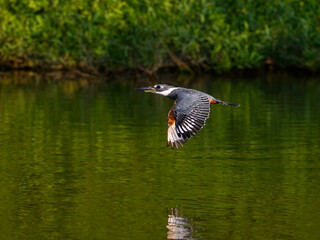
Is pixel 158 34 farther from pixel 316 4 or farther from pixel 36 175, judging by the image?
pixel 36 175

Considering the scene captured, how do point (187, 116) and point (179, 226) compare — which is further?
point (187, 116)

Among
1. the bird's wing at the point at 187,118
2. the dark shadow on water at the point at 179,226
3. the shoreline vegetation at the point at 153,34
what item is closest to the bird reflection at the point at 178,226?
the dark shadow on water at the point at 179,226

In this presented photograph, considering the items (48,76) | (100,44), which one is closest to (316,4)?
(100,44)

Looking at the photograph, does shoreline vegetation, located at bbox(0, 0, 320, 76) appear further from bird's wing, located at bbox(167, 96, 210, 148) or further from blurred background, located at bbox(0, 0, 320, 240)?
bird's wing, located at bbox(167, 96, 210, 148)

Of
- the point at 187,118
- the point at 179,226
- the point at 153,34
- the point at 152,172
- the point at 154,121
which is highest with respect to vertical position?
the point at 153,34

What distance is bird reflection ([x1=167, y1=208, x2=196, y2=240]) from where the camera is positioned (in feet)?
33.5

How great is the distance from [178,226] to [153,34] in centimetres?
2347

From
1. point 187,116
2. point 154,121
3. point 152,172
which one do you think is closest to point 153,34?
point 154,121

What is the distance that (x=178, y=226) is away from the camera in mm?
10641

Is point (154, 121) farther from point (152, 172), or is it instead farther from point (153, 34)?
point (153, 34)

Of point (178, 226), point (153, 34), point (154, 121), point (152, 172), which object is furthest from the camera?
point (153, 34)

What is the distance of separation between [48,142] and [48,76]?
1812 cm

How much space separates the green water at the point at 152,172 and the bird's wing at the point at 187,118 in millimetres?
677

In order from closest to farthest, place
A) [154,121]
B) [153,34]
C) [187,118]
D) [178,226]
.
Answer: [178,226], [187,118], [154,121], [153,34]
